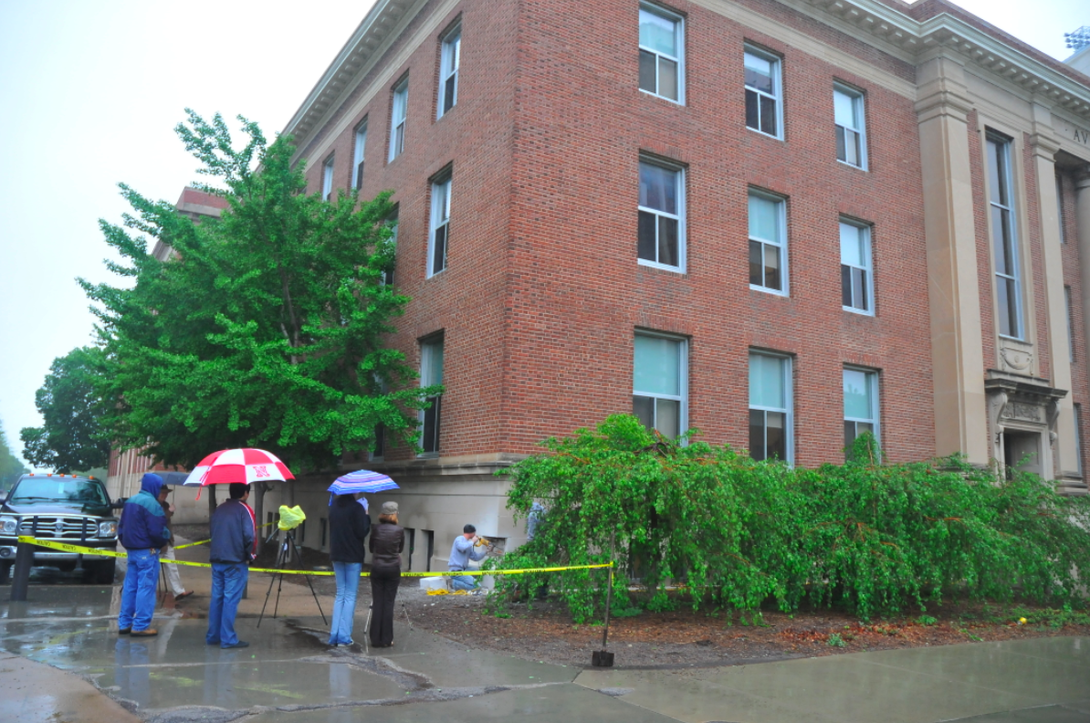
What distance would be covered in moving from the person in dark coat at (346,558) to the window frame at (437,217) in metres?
9.55

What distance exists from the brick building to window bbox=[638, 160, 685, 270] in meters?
0.05

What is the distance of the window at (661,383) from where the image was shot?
16.2 metres

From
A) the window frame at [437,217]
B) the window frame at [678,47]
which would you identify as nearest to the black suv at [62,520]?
the window frame at [437,217]

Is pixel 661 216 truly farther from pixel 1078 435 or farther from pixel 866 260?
pixel 1078 435

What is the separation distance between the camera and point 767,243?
18.6 m

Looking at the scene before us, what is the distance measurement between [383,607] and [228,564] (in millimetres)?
1690

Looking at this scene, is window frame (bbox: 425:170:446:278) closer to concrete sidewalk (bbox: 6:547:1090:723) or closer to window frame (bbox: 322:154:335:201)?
window frame (bbox: 322:154:335:201)

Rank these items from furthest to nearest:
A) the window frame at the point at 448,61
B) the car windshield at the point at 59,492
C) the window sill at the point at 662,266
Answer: the window frame at the point at 448,61 < the window sill at the point at 662,266 < the car windshield at the point at 59,492

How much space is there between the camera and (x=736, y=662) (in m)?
8.67

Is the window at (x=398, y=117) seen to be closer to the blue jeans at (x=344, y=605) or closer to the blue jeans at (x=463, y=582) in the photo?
the blue jeans at (x=463, y=582)

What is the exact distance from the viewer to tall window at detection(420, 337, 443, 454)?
17078mm

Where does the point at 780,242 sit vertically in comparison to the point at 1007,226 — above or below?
below

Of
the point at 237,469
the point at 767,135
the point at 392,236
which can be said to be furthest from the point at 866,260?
the point at 237,469

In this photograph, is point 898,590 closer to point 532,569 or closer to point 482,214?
point 532,569
